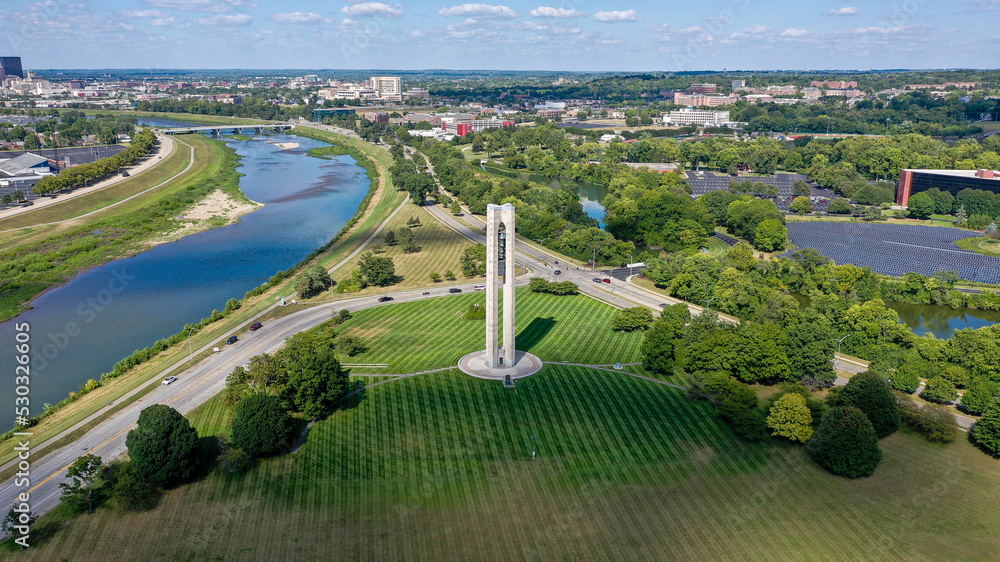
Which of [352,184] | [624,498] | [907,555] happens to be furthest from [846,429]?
[352,184]

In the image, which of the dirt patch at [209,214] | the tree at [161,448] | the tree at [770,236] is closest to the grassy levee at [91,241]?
the dirt patch at [209,214]

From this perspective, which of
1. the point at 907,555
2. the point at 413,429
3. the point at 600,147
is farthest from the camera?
the point at 600,147

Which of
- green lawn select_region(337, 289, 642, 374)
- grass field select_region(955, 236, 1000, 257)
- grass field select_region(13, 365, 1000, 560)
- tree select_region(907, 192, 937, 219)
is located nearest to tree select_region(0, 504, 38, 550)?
grass field select_region(13, 365, 1000, 560)

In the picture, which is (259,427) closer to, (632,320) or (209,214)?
(632,320)

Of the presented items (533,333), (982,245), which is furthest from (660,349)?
(982,245)

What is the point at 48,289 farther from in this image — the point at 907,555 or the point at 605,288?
the point at 907,555

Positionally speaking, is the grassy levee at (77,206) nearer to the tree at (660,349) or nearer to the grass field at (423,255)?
the grass field at (423,255)

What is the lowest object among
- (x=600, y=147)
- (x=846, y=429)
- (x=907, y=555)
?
(x=907, y=555)
